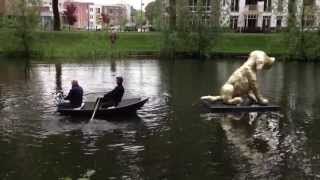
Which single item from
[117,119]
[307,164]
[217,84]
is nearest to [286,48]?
[217,84]

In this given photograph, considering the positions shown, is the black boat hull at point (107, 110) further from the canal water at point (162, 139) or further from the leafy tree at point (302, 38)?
the leafy tree at point (302, 38)

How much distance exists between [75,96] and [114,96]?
152 centimetres

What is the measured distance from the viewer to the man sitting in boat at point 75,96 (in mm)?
21325

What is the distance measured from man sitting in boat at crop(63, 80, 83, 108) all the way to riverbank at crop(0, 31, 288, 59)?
108 feet

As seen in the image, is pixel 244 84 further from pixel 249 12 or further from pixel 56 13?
pixel 249 12

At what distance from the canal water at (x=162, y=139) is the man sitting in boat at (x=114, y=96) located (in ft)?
3.66

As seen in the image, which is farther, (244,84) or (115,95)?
(244,84)

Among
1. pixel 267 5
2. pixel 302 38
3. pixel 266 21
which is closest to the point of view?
pixel 302 38

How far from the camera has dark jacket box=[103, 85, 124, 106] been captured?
70.8ft

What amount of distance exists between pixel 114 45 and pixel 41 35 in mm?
8080

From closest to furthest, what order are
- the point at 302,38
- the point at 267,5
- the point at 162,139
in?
the point at 162,139 < the point at 302,38 < the point at 267,5

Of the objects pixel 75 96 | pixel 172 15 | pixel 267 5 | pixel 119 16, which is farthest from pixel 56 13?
pixel 119 16

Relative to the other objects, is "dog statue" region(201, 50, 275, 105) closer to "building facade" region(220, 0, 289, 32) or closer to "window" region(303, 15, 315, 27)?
"window" region(303, 15, 315, 27)

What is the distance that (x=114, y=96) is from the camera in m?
21.8
